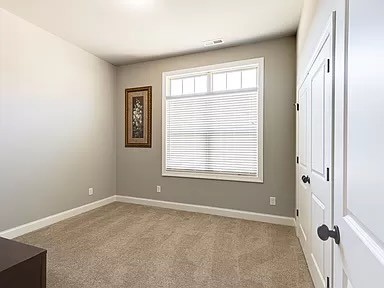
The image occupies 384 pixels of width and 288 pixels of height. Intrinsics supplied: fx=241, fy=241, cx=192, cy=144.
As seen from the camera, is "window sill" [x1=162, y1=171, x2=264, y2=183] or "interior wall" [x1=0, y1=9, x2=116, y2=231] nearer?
"interior wall" [x1=0, y1=9, x2=116, y2=231]

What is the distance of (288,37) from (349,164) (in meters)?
3.31

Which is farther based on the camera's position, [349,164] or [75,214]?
[75,214]

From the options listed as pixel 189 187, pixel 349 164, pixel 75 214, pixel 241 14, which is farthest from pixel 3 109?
pixel 349 164

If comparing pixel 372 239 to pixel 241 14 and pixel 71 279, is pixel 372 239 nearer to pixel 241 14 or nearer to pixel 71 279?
pixel 71 279

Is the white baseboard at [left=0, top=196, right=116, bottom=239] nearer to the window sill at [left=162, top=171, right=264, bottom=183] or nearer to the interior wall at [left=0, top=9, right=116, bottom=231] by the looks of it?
the interior wall at [left=0, top=9, right=116, bottom=231]

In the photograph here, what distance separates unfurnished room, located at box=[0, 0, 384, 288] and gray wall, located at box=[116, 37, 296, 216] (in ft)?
0.07

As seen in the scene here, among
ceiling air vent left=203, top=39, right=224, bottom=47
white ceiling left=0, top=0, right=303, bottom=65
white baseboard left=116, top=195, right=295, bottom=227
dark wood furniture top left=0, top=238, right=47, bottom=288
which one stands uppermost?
white ceiling left=0, top=0, right=303, bottom=65

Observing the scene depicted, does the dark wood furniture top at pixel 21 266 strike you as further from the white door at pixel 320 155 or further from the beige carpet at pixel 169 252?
the white door at pixel 320 155

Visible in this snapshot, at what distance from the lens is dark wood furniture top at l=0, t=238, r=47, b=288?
3.76 ft

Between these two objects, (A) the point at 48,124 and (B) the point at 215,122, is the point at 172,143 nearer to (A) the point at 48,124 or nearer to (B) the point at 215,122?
(B) the point at 215,122

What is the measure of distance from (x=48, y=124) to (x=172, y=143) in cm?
195

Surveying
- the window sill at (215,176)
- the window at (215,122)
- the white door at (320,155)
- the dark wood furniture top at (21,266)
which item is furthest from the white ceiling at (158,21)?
the dark wood furniture top at (21,266)

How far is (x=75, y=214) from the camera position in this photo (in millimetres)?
3840

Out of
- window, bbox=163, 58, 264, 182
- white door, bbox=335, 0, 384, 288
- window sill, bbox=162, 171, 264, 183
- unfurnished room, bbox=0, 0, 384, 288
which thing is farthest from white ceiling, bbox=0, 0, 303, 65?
white door, bbox=335, 0, 384, 288
